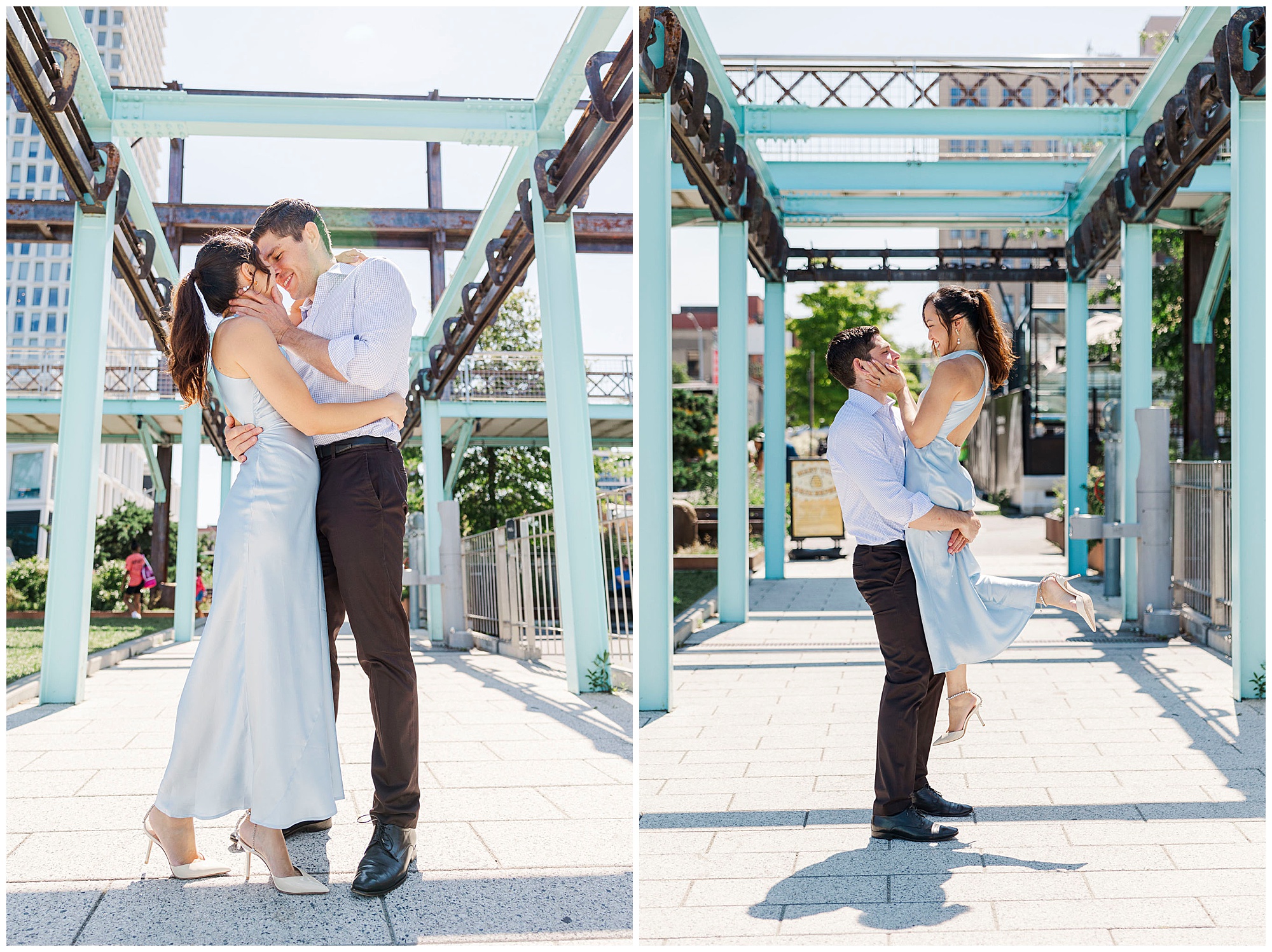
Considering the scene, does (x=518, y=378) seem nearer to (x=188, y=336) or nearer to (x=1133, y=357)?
(x=1133, y=357)

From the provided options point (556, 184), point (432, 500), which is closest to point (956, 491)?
point (556, 184)

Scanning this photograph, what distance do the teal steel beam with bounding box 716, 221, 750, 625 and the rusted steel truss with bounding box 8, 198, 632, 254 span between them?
316 inches

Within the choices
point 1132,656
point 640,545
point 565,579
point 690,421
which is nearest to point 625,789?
point 640,545

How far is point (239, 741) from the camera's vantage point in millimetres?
2873

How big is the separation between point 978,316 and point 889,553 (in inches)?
34.1

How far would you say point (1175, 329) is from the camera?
56.3ft

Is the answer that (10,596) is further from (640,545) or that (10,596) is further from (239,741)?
(239,741)

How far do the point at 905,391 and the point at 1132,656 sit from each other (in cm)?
452

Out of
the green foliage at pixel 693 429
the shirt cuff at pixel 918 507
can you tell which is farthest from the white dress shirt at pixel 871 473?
the green foliage at pixel 693 429

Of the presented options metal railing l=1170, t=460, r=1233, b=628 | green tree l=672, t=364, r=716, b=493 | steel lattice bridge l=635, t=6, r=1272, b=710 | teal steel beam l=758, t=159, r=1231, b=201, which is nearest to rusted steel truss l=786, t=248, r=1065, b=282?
steel lattice bridge l=635, t=6, r=1272, b=710

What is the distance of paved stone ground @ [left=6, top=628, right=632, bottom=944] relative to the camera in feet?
8.49

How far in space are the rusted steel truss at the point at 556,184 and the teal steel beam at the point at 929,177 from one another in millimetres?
4100

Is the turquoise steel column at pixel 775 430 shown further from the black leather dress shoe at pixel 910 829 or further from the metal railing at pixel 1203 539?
the black leather dress shoe at pixel 910 829

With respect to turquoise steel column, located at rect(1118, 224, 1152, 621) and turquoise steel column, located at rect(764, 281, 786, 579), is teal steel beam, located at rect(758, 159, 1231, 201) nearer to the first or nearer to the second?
turquoise steel column, located at rect(764, 281, 786, 579)
